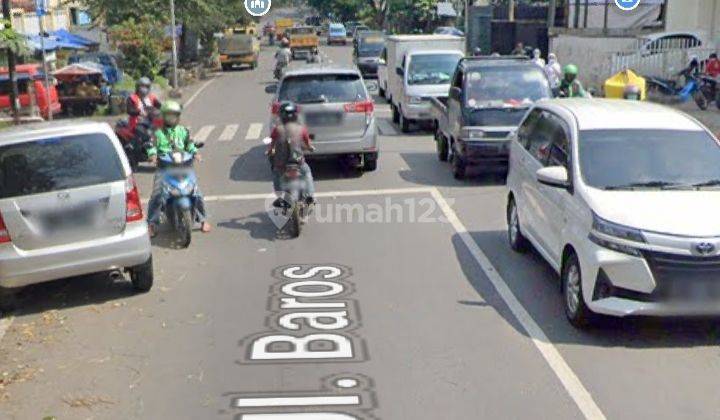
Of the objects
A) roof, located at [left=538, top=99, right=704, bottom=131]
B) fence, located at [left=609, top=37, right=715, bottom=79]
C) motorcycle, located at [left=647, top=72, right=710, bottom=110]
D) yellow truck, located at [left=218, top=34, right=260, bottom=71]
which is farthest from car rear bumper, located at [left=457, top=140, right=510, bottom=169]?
yellow truck, located at [left=218, top=34, right=260, bottom=71]

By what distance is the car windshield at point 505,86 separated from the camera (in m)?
14.2

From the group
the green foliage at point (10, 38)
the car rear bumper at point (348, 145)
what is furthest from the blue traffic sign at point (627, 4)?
the green foliage at point (10, 38)

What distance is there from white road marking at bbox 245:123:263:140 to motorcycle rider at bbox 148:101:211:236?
9.00m

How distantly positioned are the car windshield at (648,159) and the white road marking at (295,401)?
3.04m

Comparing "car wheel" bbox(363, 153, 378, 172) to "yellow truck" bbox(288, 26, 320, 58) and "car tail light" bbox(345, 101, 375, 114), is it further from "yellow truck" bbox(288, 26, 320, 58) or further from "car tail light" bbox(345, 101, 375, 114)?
"yellow truck" bbox(288, 26, 320, 58)

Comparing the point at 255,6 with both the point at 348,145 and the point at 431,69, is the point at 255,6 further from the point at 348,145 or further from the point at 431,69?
the point at 348,145

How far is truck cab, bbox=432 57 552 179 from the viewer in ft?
45.3

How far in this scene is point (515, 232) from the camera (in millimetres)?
9836

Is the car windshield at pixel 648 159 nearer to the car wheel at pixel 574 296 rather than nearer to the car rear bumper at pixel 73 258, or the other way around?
the car wheel at pixel 574 296

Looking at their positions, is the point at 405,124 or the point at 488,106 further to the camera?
the point at 405,124

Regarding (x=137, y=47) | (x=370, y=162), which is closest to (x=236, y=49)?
(x=137, y=47)

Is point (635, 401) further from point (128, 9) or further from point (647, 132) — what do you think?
point (128, 9)

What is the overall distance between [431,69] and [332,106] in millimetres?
7282

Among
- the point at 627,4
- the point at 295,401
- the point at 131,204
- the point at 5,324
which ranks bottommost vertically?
the point at 5,324
